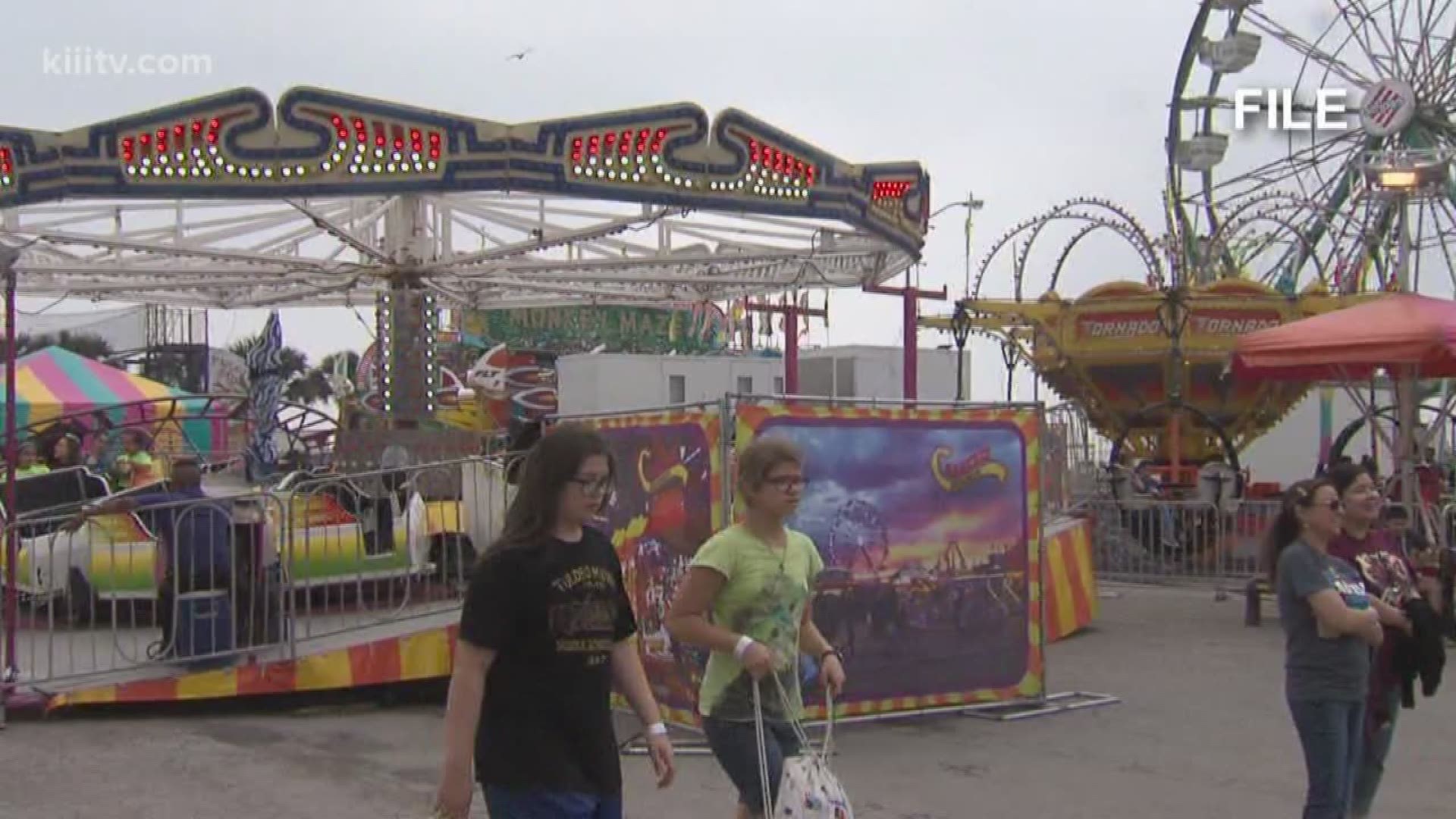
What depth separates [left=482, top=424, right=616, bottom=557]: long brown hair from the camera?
3.91 meters

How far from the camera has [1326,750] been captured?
544cm

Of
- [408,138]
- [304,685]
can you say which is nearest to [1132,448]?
[408,138]

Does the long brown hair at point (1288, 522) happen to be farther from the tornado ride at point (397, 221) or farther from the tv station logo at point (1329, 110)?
the tv station logo at point (1329, 110)

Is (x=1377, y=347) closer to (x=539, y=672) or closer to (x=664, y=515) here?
(x=664, y=515)

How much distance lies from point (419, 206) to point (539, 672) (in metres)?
11.2

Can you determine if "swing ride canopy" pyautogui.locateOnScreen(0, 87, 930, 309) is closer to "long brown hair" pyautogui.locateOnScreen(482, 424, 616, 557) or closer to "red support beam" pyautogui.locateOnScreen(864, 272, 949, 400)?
"red support beam" pyautogui.locateOnScreen(864, 272, 949, 400)

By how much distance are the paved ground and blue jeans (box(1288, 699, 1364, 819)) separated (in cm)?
171

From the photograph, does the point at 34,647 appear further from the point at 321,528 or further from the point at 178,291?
the point at 178,291

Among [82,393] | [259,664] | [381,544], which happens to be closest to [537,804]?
[259,664]

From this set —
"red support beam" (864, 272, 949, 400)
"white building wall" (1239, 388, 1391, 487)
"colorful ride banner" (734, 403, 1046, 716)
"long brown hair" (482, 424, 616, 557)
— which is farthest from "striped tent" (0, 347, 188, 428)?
"long brown hair" (482, 424, 616, 557)

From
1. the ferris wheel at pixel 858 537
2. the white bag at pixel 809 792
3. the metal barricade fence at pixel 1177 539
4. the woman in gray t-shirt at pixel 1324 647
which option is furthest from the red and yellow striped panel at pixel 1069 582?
the white bag at pixel 809 792

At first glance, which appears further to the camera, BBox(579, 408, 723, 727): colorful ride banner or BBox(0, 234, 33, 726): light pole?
BBox(0, 234, 33, 726): light pole

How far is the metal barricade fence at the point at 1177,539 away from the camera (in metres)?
16.9

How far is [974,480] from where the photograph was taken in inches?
367
